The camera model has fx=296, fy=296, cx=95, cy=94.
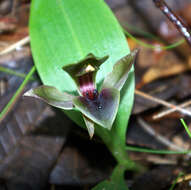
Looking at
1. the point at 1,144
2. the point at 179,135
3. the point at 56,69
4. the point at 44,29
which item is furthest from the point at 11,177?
the point at 179,135

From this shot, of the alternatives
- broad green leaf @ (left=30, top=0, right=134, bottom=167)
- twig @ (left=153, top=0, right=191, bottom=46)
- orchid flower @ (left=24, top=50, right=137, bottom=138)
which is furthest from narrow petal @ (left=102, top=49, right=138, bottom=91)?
twig @ (left=153, top=0, right=191, bottom=46)

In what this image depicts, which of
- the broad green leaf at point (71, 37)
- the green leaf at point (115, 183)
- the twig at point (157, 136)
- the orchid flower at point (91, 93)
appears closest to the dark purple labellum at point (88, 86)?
the orchid flower at point (91, 93)

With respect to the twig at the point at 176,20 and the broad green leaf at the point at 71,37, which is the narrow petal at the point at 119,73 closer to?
the broad green leaf at the point at 71,37

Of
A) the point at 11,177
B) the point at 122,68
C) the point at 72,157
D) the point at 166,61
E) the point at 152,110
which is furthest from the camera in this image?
the point at 166,61

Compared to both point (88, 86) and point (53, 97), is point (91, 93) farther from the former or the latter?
point (53, 97)

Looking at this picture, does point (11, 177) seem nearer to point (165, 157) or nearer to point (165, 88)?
point (165, 157)

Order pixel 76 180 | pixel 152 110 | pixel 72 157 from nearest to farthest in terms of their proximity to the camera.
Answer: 1. pixel 76 180
2. pixel 72 157
3. pixel 152 110
